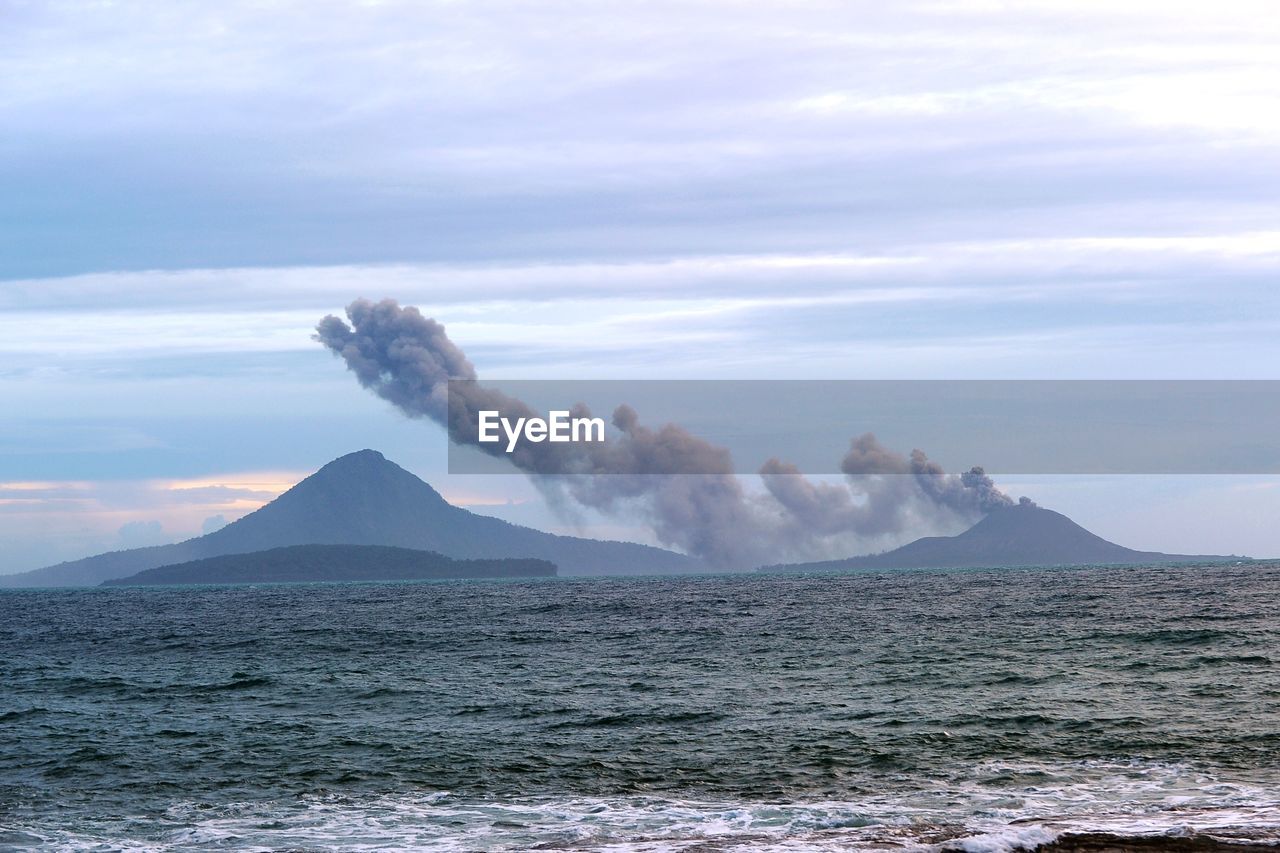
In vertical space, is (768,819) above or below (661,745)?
above

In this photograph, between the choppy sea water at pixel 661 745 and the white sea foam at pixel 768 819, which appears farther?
the choppy sea water at pixel 661 745

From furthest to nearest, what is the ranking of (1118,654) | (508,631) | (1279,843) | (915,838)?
(508,631), (1118,654), (915,838), (1279,843)

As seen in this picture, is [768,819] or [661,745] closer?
[768,819]

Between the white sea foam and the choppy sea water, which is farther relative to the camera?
the choppy sea water

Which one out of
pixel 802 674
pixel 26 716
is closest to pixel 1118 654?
pixel 802 674

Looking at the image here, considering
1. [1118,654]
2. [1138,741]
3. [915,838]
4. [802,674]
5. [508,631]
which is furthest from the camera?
[508,631]

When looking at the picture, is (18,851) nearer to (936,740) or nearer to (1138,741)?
(936,740)

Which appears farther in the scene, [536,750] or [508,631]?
[508,631]
